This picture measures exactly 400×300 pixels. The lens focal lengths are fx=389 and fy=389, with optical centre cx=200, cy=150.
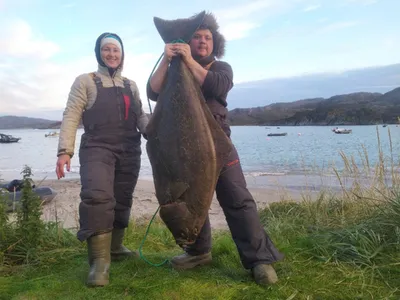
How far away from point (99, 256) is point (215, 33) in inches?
103

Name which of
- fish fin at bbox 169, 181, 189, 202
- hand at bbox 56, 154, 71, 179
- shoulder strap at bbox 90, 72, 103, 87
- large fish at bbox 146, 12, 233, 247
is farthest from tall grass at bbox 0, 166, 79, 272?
fish fin at bbox 169, 181, 189, 202

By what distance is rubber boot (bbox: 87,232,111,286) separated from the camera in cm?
398

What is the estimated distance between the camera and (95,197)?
12.9 feet

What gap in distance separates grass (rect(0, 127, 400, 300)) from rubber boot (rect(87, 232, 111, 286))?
0.14 metres

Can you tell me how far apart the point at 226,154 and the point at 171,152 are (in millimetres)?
532

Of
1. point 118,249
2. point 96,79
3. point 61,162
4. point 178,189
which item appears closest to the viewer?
point 178,189

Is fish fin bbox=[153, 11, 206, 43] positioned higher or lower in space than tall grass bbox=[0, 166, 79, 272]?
higher

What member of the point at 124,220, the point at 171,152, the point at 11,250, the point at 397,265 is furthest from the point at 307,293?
the point at 11,250

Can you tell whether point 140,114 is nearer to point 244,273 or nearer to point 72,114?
point 72,114

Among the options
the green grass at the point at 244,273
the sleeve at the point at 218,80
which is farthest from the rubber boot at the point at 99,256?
the sleeve at the point at 218,80

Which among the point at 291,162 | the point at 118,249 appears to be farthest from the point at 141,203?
the point at 291,162

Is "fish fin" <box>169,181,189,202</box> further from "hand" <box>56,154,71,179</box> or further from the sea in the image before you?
the sea

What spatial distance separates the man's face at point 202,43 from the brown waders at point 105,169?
3.32ft

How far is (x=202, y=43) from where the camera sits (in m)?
3.91
